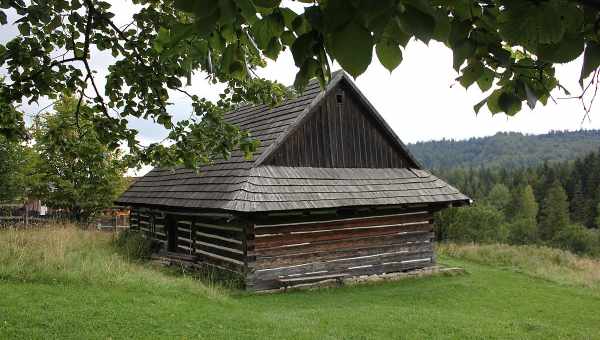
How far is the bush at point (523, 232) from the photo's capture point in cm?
5625

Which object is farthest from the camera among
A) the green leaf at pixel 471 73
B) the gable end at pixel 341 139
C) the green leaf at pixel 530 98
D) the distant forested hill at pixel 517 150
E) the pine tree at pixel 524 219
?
the distant forested hill at pixel 517 150

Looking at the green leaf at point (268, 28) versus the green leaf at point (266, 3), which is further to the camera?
the green leaf at point (268, 28)

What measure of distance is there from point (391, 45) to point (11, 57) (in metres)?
4.64

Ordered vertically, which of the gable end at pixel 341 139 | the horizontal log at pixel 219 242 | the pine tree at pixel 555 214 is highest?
the gable end at pixel 341 139

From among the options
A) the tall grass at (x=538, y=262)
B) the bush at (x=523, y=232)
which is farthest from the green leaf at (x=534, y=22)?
the bush at (x=523, y=232)

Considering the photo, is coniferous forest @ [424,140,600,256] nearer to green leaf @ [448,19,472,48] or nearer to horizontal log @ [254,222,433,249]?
horizontal log @ [254,222,433,249]

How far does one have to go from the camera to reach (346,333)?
635 centimetres

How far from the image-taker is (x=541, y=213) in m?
62.0

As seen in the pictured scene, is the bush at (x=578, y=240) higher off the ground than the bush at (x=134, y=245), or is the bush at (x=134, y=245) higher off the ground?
the bush at (x=134, y=245)

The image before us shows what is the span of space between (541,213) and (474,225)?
1182 inches

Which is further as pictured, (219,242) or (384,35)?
(219,242)

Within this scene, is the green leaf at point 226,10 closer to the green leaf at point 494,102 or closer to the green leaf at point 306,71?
the green leaf at point 306,71

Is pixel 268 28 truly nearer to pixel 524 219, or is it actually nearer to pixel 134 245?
pixel 134 245

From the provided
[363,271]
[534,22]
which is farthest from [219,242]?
[534,22]
